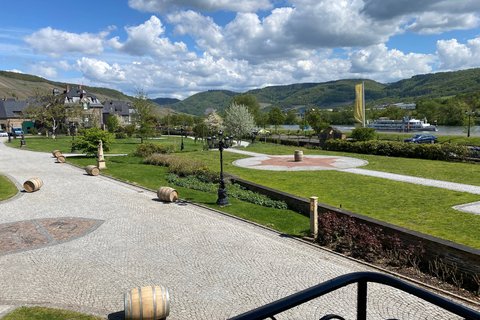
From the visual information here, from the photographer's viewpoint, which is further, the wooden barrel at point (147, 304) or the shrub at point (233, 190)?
the shrub at point (233, 190)

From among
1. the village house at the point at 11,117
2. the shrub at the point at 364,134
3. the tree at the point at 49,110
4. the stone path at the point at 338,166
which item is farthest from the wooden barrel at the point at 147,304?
the village house at the point at 11,117

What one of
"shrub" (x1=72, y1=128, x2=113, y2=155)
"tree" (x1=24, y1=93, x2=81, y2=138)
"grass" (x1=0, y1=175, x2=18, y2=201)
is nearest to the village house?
"tree" (x1=24, y1=93, x2=81, y2=138)

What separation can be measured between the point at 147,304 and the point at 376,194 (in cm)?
1381

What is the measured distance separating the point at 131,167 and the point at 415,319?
25.7 m

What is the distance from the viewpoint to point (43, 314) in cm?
799

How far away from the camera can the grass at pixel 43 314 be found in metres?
7.82

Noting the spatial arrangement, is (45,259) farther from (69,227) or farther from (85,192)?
(85,192)

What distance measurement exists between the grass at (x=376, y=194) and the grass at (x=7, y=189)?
6.22 m

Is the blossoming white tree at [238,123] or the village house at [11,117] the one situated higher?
the village house at [11,117]

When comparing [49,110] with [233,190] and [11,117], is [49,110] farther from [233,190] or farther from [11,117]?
[233,190]

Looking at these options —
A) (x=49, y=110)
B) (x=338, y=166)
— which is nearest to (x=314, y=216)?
(x=338, y=166)

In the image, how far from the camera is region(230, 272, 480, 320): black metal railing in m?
2.09

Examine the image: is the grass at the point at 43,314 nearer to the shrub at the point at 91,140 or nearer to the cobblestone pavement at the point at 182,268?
the cobblestone pavement at the point at 182,268

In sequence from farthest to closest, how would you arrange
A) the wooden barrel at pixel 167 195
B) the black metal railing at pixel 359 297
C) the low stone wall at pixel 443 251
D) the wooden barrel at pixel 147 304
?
1. the wooden barrel at pixel 167 195
2. the low stone wall at pixel 443 251
3. the wooden barrel at pixel 147 304
4. the black metal railing at pixel 359 297
